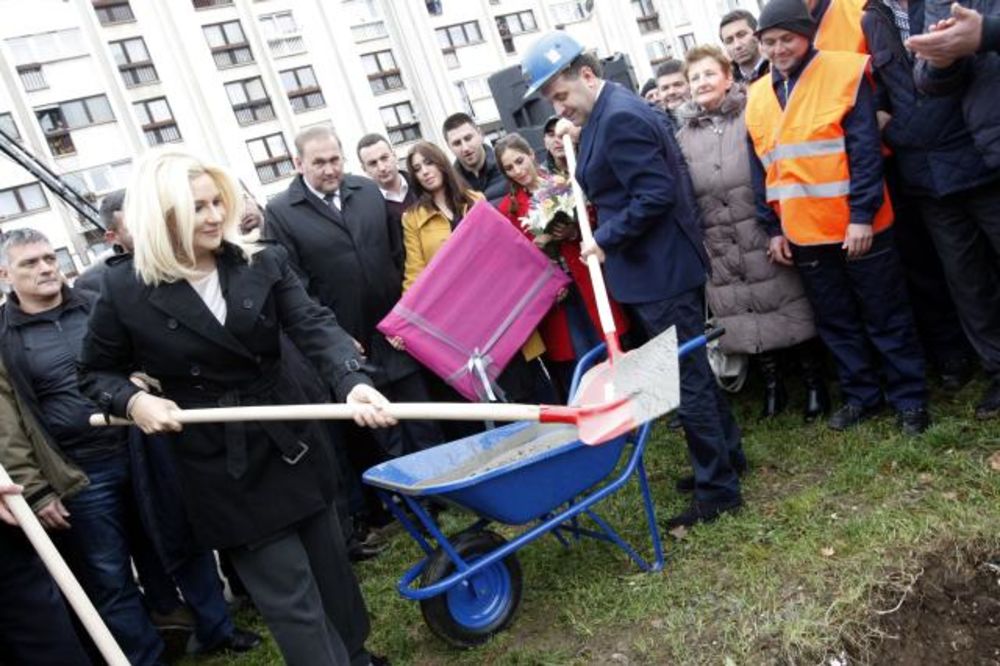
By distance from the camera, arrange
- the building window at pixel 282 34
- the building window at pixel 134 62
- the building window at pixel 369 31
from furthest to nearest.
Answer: the building window at pixel 369 31 < the building window at pixel 282 34 < the building window at pixel 134 62

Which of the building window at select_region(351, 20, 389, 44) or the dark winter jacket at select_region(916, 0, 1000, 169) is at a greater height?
the building window at select_region(351, 20, 389, 44)

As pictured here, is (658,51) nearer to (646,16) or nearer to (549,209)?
(646,16)

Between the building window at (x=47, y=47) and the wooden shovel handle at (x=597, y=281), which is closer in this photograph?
the wooden shovel handle at (x=597, y=281)

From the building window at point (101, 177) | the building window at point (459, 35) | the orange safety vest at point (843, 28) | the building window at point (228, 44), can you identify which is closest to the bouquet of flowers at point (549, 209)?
the orange safety vest at point (843, 28)

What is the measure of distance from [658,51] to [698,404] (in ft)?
134

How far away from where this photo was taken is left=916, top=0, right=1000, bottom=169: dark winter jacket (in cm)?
294

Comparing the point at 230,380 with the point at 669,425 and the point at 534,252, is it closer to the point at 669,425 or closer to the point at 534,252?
the point at 534,252

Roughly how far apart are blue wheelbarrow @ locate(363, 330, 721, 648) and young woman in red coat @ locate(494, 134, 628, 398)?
1151 millimetres

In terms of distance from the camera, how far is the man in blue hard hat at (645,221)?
3193 mm

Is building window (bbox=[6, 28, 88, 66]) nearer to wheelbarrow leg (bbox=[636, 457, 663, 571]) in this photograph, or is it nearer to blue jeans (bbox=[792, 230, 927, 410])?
blue jeans (bbox=[792, 230, 927, 410])

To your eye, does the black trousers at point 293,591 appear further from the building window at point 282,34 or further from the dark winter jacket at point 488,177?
the building window at point 282,34

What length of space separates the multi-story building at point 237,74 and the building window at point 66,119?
1.7 inches

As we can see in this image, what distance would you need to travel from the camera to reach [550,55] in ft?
10.4

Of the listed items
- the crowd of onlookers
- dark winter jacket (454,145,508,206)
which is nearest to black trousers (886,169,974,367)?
the crowd of onlookers
